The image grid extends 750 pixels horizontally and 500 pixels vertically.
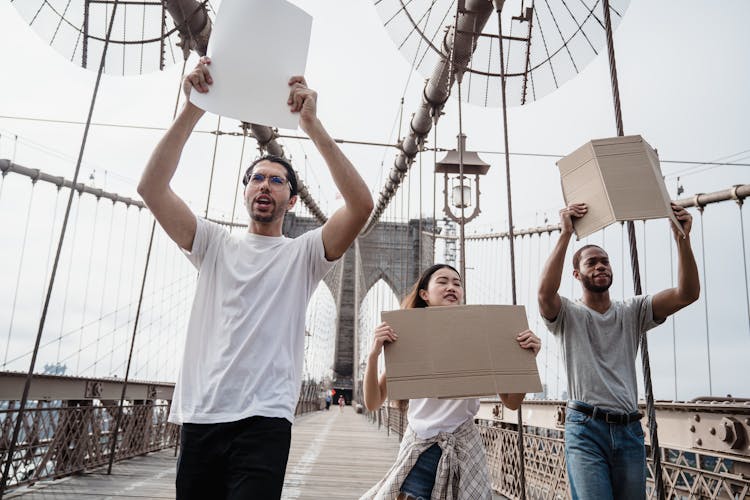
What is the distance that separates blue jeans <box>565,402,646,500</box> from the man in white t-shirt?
3.41 ft

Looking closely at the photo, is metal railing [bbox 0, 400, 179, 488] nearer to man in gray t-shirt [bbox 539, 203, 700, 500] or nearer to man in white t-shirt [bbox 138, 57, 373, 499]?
man in white t-shirt [bbox 138, 57, 373, 499]

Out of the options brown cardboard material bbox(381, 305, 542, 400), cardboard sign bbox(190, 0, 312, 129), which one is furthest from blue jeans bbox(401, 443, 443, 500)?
cardboard sign bbox(190, 0, 312, 129)

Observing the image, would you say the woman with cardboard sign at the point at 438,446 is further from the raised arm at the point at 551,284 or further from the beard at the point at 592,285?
the beard at the point at 592,285

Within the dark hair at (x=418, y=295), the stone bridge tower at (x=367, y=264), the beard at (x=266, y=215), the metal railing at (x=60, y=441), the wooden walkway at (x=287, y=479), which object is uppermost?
the stone bridge tower at (x=367, y=264)

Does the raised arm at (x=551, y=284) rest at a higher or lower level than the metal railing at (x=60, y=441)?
higher

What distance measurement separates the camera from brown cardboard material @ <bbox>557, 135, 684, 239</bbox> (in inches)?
52.7

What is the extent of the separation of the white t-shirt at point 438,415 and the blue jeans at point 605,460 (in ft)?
1.18

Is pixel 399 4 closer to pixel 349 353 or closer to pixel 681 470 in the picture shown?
pixel 681 470

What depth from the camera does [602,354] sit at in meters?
1.73

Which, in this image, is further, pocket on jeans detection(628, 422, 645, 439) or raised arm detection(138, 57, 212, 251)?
pocket on jeans detection(628, 422, 645, 439)

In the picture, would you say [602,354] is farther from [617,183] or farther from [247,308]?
[247,308]

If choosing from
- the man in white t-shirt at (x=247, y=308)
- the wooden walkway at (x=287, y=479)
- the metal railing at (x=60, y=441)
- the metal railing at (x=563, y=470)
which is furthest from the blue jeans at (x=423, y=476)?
the metal railing at (x=60, y=441)

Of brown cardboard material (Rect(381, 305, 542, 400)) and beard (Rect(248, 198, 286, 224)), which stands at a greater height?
beard (Rect(248, 198, 286, 224))

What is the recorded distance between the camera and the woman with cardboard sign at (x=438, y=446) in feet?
4.85
